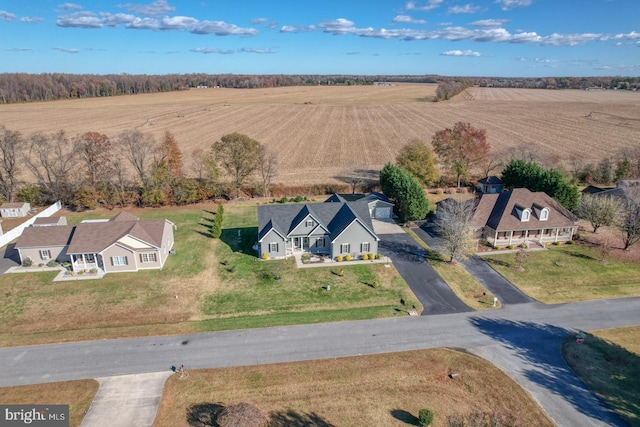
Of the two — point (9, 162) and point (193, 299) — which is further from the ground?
point (9, 162)

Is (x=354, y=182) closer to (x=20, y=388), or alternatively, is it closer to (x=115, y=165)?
(x=115, y=165)

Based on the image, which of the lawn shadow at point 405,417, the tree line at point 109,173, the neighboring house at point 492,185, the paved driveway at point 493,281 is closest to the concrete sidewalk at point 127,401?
the lawn shadow at point 405,417

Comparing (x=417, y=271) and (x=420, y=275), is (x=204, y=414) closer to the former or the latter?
(x=420, y=275)

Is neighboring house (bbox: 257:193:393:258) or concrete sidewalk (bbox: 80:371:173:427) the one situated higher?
neighboring house (bbox: 257:193:393:258)

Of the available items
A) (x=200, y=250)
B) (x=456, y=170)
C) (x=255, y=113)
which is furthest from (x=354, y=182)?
(x=255, y=113)

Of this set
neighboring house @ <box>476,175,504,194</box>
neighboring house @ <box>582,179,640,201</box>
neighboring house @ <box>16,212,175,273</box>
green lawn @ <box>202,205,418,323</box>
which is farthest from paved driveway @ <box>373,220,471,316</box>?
neighboring house @ <box>582,179,640,201</box>

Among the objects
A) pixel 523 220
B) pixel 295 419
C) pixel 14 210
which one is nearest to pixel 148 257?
pixel 295 419

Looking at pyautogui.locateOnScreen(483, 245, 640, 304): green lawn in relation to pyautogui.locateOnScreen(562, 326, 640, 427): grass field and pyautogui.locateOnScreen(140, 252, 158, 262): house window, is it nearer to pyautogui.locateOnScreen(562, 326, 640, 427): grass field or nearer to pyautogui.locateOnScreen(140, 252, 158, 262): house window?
pyautogui.locateOnScreen(562, 326, 640, 427): grass field
